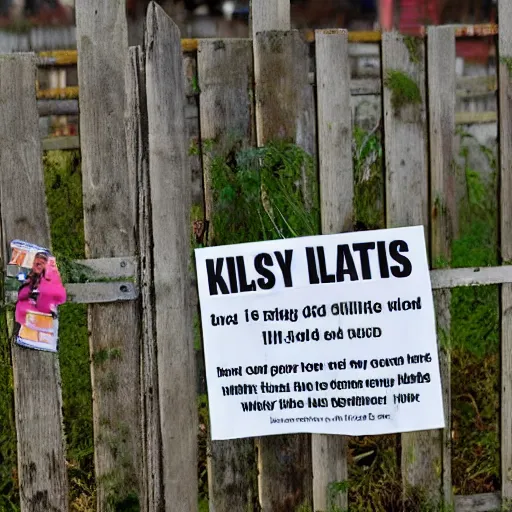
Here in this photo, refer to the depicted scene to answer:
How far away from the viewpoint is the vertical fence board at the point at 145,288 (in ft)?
9.64

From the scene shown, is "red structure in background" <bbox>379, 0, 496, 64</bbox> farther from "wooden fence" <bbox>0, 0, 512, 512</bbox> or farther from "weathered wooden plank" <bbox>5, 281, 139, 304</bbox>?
"weathered wooden plank" <bbox>5, 281, 139, 304</bbox>

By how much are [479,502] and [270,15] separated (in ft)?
6.95

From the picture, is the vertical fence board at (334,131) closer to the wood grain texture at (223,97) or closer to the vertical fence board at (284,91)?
the vertical fence board at (284,91)

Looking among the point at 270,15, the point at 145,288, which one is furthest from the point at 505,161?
the point at 145,288

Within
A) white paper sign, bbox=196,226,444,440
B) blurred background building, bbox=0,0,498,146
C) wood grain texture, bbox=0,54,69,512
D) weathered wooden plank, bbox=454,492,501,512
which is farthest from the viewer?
blurred background building, bbox=0,0,498,146

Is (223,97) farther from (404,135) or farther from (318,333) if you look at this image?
(318,333)

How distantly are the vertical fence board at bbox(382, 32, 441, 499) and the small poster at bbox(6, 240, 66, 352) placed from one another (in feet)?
4.18

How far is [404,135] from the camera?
3045 mm

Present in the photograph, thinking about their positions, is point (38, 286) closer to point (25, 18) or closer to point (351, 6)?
point (25, 18)

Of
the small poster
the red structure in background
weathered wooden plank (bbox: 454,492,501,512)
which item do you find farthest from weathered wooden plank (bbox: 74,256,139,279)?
the red structure in background

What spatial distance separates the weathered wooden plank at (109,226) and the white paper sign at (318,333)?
297 millimetres

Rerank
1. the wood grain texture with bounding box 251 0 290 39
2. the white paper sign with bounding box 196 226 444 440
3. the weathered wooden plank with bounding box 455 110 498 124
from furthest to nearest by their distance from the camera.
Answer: the weathered wooden plank with bounding box 455 110 498 124 < the wood grain texture with bounding box 251 0 290 39 < the white paper sign with bounding box 196 226 444 440

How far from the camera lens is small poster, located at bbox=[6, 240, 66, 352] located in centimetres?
292

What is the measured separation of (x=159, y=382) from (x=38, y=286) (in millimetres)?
572
